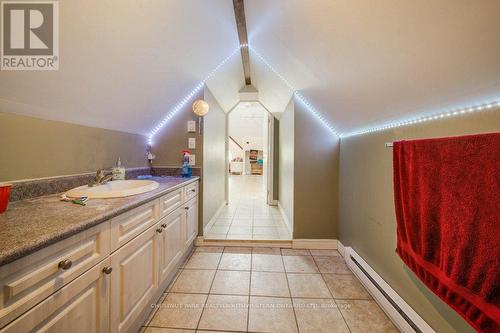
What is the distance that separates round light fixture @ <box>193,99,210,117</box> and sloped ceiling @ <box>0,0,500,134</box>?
0.29 m

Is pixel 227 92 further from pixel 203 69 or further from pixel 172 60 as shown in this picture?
pixel 172 60

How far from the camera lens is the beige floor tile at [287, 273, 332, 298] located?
5.14 feet

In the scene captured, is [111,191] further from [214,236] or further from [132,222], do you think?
[214,236]

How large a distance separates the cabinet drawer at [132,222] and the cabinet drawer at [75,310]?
0.37 ft

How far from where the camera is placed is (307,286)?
167 cm

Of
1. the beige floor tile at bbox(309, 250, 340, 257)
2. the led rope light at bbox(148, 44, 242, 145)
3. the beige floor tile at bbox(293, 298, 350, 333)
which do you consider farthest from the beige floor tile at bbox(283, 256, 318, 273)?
the led rope light at bbox(148, 44, 242, 145)

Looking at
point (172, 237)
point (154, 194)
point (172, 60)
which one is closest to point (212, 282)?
point (172, 237)

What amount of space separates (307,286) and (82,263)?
1.60 meters

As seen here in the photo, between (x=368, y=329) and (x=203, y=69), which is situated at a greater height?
(x=203, y=69)

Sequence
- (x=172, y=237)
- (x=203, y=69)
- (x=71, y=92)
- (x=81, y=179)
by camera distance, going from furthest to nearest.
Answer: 1. (x=203, y=69)
2. (x=172, y=237)
3. (x=81, y=179)
4. (x=71, y=92)

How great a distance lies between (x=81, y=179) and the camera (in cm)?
141

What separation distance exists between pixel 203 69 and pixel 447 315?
2.59 meters

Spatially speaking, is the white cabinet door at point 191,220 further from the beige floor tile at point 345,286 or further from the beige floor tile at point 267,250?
the beige floor tile at point 345,286

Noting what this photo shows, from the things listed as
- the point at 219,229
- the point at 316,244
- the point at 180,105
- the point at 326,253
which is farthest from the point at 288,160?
the point at 180,105
